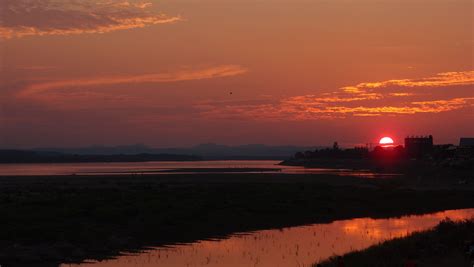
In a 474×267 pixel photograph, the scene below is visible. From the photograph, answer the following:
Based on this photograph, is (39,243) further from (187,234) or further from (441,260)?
(441,260)

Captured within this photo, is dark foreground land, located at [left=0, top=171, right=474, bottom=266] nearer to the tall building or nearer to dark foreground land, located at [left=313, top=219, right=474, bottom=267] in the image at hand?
dark foreground land, located at [left=313, top=219, right=474, bottom=267]

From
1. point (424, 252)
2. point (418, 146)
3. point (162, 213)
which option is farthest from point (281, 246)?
point (418, 146)

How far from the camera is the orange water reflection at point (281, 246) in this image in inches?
1087

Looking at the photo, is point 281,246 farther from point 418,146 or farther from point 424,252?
point 418,146

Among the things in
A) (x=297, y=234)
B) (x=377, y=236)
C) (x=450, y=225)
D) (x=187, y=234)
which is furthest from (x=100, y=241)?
(x=450, y=225)

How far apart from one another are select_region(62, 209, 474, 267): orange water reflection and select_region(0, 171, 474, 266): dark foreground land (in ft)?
6.91

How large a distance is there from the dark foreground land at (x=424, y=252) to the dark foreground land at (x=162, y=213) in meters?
12.2

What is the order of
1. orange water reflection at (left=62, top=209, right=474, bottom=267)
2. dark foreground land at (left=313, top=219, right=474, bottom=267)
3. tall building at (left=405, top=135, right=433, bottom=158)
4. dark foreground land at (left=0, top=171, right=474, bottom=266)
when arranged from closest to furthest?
dark foreground land at (left=313, top=219, right=474, bottom=267) < orange water reflection at (left=62, top=209, right=474, bottom=267) < dark foreground land at (left=0, top=171, right=474, bottom=266) < tall building at (left=405, top=135, right=433, bottom=158)

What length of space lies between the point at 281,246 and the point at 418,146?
141m

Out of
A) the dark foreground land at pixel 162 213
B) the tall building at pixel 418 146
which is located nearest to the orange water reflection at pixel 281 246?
the dark foreground land at pixel 162 213

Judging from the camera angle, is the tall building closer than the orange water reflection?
No

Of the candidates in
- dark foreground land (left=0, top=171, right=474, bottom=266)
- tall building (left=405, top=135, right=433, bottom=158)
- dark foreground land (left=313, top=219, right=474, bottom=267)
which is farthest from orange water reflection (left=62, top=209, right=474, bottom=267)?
tall building (left=405, top=135, right=433, bottom=158)

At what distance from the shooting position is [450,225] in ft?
98.2

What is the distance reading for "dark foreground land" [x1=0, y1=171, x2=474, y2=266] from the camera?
31.9 meters
